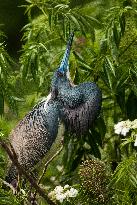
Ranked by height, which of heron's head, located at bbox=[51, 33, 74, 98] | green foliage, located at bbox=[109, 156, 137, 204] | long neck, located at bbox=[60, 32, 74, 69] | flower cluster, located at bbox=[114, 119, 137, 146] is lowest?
green foliage, located at bbox=[109, 156, 137, 204]

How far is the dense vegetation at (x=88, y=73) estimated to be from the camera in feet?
8.57

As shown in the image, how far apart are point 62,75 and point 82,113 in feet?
0.59

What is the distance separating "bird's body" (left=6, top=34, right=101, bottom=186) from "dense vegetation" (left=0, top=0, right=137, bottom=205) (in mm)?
74

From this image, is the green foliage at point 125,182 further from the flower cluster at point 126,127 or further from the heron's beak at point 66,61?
the heron's beak at point 66,61

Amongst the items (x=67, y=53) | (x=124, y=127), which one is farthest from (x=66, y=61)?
(x=124, y=127)

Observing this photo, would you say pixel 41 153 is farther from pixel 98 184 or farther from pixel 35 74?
pixel 98 184

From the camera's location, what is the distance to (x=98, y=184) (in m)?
2.53

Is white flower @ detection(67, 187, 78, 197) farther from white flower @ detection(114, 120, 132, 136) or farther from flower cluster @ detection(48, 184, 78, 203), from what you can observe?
white flower @ detection(114, 120, 132, 136)

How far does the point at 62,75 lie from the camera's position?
10.1 ft

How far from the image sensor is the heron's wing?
305 centimetres

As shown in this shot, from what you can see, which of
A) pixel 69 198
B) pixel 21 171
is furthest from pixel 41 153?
pixel 21 171

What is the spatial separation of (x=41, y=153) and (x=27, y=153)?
0.19 ft

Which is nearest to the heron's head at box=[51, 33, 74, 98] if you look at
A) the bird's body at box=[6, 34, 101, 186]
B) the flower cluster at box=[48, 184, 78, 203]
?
the bird's body at box=[6, 34, 101, 186]

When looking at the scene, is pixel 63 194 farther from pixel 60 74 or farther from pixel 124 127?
pixel 60 74
